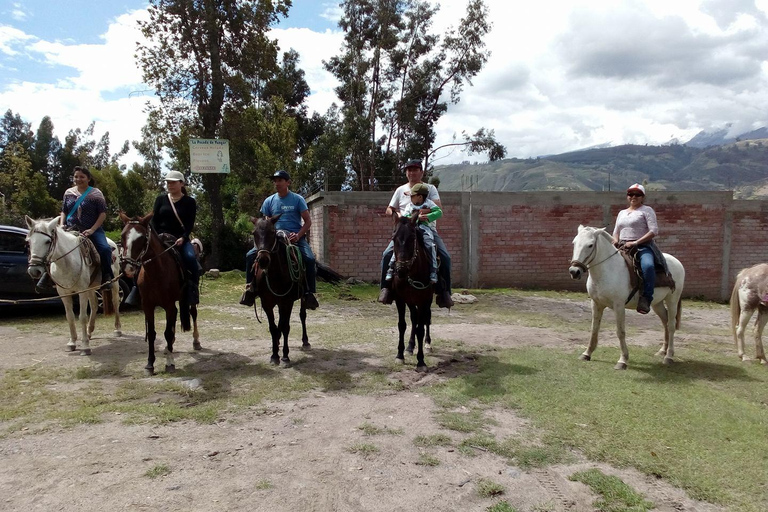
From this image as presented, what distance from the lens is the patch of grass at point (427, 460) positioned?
3.70 meters

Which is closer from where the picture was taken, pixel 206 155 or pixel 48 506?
pixel 48 506

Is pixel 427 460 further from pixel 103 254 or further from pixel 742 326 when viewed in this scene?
pixel 103 254

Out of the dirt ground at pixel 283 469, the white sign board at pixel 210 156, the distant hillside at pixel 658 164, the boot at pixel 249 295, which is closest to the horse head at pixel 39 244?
the boot at pixel 249 295

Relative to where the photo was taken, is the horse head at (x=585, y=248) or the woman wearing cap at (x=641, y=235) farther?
the woman wearing cap at (x=641, y=235)

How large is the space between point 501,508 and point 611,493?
0.79m

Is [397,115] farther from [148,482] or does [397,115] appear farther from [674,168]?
[674,168]

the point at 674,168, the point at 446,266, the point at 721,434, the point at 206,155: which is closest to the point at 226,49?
the point at 206,155

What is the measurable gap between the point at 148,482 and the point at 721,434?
460 centimetres

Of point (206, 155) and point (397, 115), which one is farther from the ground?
point (397, 115)

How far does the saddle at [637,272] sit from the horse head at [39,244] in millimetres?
7851

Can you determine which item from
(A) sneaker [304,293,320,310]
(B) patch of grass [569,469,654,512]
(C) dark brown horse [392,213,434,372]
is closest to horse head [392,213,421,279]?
(C) dark brown horse [392,213,434,372]

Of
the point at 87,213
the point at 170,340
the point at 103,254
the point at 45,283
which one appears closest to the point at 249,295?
the point at 170,340

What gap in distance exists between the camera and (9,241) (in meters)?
9.96

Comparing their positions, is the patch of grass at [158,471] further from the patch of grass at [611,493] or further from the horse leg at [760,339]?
the horse leg at [760,339]
